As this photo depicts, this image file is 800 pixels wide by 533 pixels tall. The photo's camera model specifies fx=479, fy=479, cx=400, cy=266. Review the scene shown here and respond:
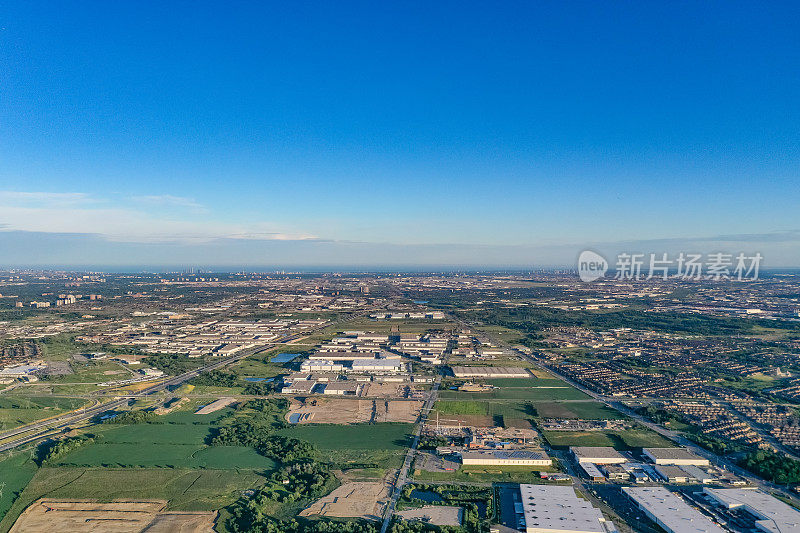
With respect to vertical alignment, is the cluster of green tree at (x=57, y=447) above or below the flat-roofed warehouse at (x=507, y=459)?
below

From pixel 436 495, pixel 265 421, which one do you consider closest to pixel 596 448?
pixel 436 495

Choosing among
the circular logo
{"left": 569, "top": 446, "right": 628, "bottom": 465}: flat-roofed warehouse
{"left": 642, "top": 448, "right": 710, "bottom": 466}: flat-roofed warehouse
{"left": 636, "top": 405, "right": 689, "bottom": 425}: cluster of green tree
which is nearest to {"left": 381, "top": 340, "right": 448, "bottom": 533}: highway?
{"left": 569, "top": 446, "right": 628, "bottom": 465}: flat-roofed warehouse

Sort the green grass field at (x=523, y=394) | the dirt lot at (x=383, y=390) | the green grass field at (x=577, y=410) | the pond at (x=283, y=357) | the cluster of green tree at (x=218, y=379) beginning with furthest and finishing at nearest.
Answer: the pond at (x=283, y=357), the cluster of green tree at (x=218, y=379), the dirt lot at (x=383, y=390), the green grass field at (x=523, y=394), the green grass field at (x=577, y=410)

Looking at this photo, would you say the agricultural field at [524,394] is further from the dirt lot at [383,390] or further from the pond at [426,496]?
the pond at [426,496]

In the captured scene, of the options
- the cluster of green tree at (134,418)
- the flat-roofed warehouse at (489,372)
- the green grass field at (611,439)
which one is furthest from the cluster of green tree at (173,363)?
the green grass field at (611,439)

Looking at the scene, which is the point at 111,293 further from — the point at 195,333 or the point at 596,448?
the point at 596,448

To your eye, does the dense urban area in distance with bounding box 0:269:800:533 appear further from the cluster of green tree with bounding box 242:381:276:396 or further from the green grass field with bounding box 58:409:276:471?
the cluster of green tree with bounding box 242:381:276:396
